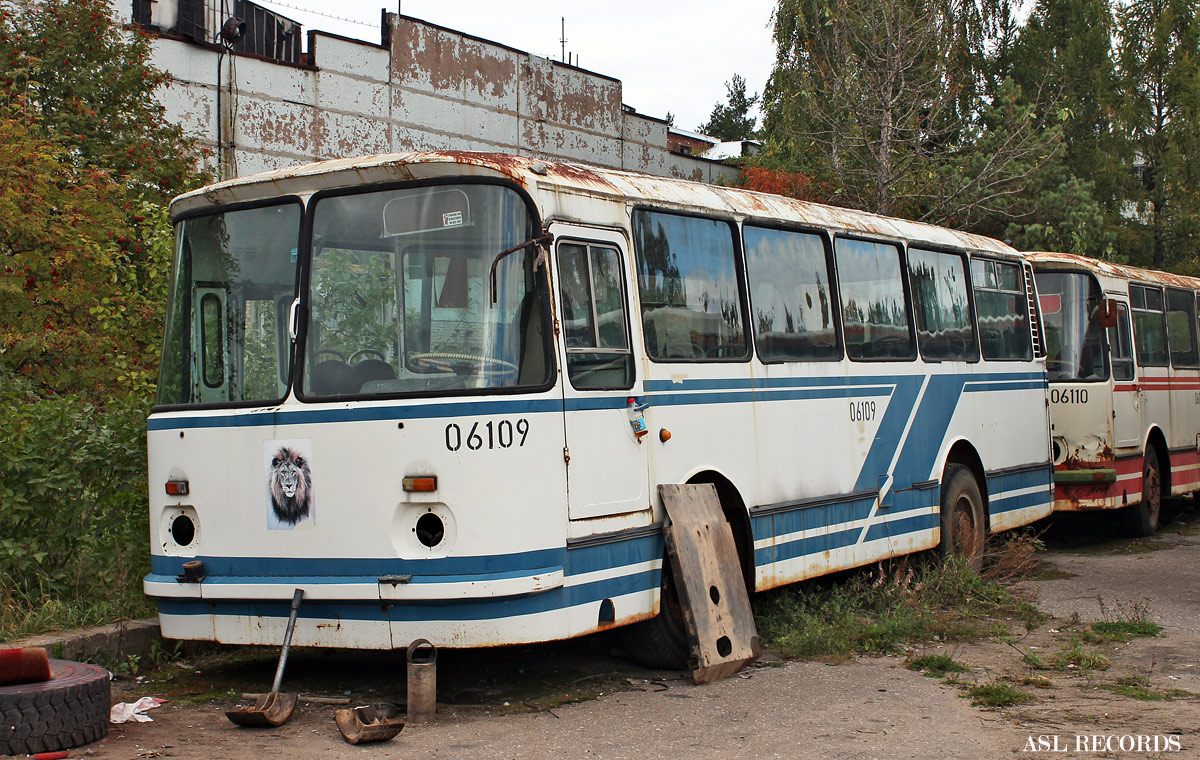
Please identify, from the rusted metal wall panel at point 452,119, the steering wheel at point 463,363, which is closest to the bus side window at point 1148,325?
the steering wheel at point 463,363

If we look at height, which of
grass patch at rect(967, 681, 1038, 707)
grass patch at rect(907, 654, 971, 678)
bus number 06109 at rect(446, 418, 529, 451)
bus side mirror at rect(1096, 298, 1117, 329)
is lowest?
grass patch at rect(967, 681, 1038, 707)

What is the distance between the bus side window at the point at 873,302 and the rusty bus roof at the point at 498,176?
2.44 feet

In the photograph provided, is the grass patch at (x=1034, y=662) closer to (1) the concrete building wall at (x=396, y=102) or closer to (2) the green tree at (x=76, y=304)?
(2) the green tree at (x=76, y=304)

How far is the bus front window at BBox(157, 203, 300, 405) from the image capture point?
273 inches

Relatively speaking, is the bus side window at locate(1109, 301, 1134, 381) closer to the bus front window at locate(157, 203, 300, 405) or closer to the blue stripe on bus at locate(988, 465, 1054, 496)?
the blue stripe on bus at locate(988, 465, 1054, 496)

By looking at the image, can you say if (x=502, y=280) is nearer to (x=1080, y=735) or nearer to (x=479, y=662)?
(x=479, y=662)

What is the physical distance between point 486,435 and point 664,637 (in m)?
1.96

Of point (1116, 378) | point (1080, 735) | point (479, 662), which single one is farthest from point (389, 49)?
point (1080, 735)

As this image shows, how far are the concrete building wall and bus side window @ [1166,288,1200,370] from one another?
43.4ft

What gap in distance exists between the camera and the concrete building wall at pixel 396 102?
21156mm

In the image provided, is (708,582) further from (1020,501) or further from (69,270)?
(69,270)

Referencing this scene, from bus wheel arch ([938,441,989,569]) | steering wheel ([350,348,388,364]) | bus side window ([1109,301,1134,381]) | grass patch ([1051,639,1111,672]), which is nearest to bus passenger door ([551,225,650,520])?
steering wheel ([350,348,388,364])

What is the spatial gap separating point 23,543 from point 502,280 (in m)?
3.66

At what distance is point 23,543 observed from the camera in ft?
25.7
